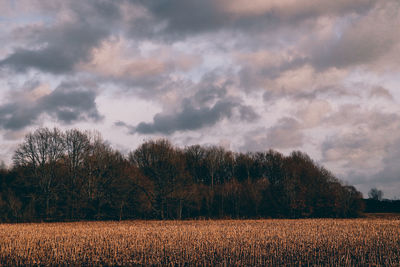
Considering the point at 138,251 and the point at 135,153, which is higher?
the point at 135,153

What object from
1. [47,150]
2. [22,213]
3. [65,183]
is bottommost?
[22,213]

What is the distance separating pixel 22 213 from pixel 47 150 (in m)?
12.2

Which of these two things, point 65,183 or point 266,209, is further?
point 266,209

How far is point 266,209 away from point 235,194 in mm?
7483

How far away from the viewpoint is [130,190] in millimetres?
64438

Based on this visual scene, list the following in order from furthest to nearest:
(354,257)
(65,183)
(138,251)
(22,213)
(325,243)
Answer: (65,183)
(22,213)
(325,243)
(138,251)
(354,257)

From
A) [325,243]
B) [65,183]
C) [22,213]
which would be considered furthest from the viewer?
[65,183]

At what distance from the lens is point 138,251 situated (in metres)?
20.1

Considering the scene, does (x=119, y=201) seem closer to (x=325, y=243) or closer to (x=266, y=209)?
(x=266, y=209)

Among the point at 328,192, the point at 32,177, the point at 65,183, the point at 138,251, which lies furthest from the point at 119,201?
the point at 138,251

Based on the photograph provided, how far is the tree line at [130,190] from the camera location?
63000 mm

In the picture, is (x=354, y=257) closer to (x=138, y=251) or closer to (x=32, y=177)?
(x=138, y=251)

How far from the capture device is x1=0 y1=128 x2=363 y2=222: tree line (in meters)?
63.0

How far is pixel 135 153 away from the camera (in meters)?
73.4
